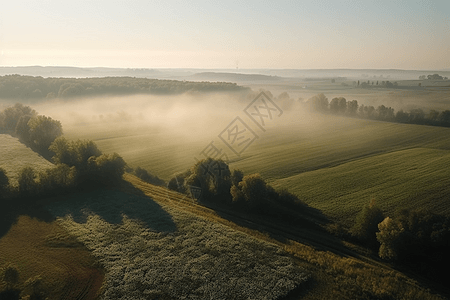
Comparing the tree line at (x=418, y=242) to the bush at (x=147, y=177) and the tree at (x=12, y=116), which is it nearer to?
the bush at (x=147, y=177)

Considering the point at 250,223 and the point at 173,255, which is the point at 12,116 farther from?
the point at 250,223

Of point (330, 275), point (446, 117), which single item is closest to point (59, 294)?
point (330, 275)

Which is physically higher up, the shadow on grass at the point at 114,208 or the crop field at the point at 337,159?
the crop field at the point at 337,159

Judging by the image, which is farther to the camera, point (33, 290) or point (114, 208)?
point (114, 208)

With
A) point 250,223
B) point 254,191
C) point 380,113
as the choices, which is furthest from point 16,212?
point 380,113

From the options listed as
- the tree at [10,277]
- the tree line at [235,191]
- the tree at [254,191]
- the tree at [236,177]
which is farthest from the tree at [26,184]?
the tree at [254,191]

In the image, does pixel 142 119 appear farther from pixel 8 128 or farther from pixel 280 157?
pixel 280 157
